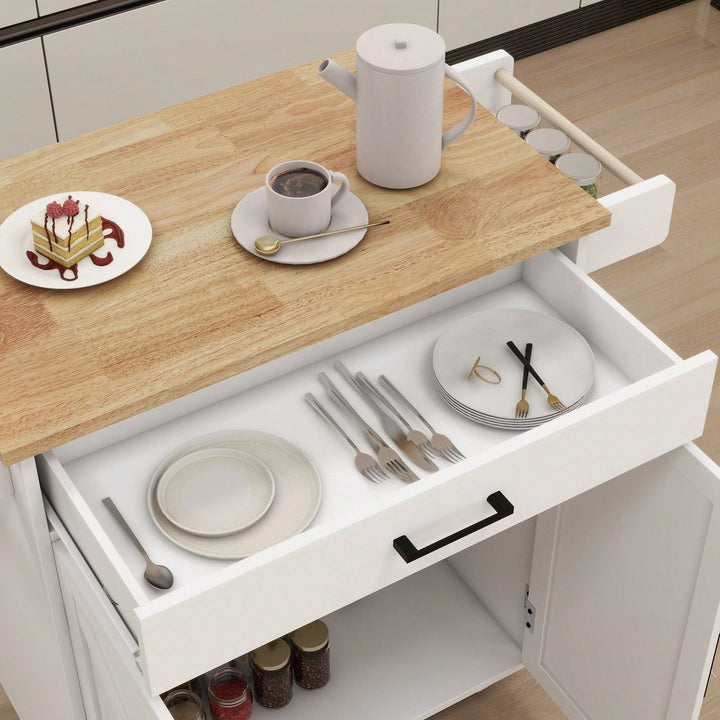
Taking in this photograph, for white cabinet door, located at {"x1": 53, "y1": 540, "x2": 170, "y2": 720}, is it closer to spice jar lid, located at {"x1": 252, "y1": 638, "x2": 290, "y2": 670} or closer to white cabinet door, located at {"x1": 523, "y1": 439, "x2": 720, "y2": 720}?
spice jar lid, located at {"x1": 252, "y1": 638, "x2": 290, "y2": 670}

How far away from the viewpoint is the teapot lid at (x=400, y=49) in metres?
1.37

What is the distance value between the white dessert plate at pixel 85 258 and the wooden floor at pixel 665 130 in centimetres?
95

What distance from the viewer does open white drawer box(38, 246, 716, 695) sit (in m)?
1.19

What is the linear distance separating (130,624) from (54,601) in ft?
0.74

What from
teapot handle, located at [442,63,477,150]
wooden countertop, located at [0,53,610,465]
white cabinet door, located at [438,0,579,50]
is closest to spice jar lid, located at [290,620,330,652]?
wooden countertop, located at [0,53,610,465]

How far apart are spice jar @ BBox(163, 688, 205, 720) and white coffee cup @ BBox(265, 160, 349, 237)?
26.5 inches

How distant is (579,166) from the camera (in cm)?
183

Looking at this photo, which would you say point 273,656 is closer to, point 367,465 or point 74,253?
point 367,465

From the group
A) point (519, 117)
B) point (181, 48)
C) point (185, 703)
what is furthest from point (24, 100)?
point (185, 703)

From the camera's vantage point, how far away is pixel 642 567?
157 cm

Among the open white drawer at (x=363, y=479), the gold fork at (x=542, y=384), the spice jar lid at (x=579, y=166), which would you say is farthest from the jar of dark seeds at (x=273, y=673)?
the spice jar lid at (x=579, y=166)

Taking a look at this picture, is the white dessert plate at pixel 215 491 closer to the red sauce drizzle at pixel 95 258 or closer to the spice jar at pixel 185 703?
the red sauce drizzle at pixel 95 258

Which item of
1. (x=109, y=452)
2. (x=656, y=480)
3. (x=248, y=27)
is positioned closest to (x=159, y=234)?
(x=109, y=452)

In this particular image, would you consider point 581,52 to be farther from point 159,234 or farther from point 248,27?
point 159,234
